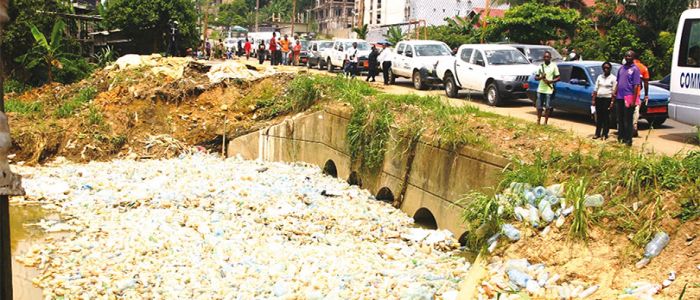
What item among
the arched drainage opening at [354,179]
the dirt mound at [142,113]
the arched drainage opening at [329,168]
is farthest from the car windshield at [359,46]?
the arched drainage opening at [354,179]

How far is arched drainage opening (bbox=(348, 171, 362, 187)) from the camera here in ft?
43.5

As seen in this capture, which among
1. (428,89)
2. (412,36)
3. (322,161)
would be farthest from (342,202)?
(412,36)

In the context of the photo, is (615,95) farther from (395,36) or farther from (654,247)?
(395,36)

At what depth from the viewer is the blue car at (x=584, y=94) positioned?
1490cm

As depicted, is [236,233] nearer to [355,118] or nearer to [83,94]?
[355,118]

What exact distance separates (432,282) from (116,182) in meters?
8.30

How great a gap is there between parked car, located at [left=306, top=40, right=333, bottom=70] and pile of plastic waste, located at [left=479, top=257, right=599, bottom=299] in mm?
28326

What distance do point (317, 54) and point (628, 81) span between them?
84.2 ft

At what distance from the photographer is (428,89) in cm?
2338

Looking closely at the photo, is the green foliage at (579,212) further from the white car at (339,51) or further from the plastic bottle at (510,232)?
the white car at (339,51)

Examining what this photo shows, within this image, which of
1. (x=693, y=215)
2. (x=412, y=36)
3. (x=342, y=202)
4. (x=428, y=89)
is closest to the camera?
(x=693, y=215)

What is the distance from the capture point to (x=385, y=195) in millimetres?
12430

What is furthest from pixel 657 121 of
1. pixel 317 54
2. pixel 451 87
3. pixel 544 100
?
pixel 317 54

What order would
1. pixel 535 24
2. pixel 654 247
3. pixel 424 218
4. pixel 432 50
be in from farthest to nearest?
pixel 535 24 < pixel 432 50 < pixel 424 218 < pixel 654 247
